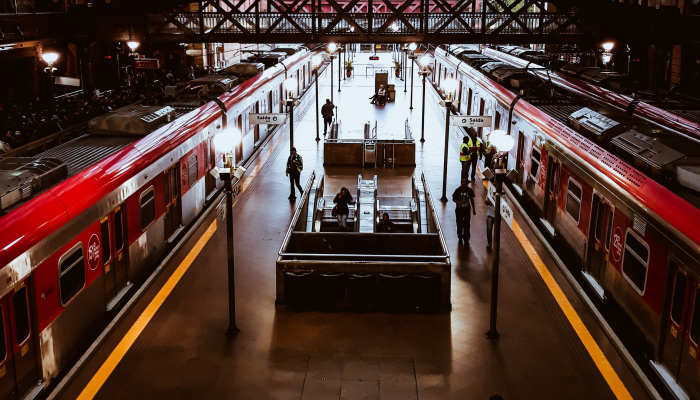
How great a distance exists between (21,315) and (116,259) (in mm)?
2950

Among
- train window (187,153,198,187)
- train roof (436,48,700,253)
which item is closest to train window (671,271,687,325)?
train roof (436,48,700,253)

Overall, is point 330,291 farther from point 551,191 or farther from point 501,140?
point 551,191

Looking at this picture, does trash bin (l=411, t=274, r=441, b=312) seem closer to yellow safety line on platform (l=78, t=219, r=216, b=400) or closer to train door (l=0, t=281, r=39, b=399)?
yellow safety line on platform (l=78, t=219, r=216, b=400)

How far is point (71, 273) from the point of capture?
337 inches

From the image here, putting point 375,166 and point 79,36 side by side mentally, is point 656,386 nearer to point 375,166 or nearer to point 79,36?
point 375,166

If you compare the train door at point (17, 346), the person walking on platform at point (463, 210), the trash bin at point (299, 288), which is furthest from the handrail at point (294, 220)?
the train door at point (17, 346)

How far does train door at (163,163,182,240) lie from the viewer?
42.5ft

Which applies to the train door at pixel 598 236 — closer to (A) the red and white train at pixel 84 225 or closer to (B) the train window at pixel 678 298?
(B) the train window at pixel 678 298

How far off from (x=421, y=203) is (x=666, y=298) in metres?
8.28

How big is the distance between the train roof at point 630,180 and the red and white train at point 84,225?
18.5ft

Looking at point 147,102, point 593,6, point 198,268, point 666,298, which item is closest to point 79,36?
point 147,102

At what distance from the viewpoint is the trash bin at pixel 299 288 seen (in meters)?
11.0

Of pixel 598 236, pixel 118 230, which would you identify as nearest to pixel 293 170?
pixel 118 230

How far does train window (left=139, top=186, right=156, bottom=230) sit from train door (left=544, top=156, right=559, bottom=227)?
25.5 feet
